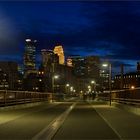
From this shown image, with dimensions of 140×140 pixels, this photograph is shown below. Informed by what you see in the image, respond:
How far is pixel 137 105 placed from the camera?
121ft

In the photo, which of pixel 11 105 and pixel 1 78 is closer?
Result: pixel 11 105

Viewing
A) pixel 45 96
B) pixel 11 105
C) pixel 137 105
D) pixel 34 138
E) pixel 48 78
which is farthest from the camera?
pixel 48 78

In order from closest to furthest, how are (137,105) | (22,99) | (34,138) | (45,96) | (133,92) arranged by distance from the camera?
(34,138), (137,105), (133,92), (22,99), (45,96)

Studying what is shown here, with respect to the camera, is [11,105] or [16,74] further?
[16,74]

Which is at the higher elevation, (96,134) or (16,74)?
(16,74)

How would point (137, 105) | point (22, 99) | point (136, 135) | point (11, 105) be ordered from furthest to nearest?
point (22, 99) → point (11, 105) → point (137, 105) → point (136, 135)

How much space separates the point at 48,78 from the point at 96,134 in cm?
15382

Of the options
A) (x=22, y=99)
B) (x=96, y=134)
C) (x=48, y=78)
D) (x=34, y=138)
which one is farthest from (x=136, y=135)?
(x=48, y=78)

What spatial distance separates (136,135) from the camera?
1806 cm

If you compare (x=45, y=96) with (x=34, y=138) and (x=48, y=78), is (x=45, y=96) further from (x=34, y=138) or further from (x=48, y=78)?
(x=48, y=78)

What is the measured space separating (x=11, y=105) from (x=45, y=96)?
33.0 metres

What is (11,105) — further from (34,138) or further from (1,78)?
(1,78)

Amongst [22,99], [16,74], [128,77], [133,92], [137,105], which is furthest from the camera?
[16,74]

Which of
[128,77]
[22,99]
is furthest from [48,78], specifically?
[22,99]
